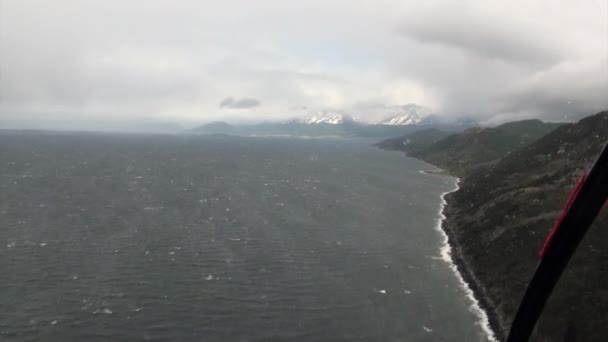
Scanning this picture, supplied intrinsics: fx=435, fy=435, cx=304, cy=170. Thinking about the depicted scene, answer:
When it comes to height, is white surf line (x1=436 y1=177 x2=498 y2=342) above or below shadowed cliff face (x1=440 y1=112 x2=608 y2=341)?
below

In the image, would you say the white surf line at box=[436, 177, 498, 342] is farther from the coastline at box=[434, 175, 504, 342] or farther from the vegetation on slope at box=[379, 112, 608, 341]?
the vegetation on slope at box=[379, 112, 608, 341]

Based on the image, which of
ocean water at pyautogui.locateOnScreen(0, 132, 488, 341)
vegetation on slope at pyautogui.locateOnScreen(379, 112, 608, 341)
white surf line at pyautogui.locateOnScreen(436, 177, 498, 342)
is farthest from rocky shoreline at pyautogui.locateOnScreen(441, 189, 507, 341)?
ocean water at pyautogui.locateOnScreen(0, 132, 488, 341)

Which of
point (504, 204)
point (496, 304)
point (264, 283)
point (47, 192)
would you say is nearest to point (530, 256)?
point (496, 304)

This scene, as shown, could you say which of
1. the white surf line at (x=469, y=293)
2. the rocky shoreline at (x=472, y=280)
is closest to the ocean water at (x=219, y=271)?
the white surf line at (x=469, y=293)

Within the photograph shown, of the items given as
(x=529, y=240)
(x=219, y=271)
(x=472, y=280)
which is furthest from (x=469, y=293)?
(x=219, y=271)

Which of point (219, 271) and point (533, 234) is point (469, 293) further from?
point (219, 271)
